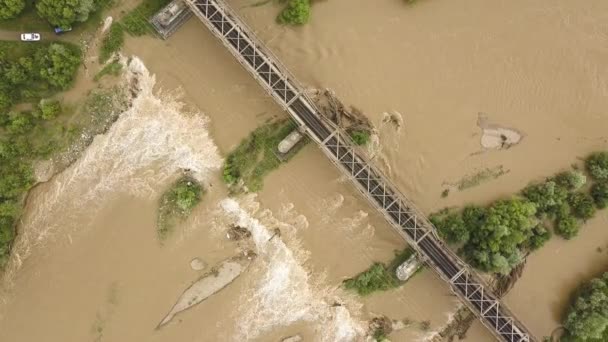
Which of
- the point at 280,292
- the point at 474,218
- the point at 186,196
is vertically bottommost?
the point at 474,218

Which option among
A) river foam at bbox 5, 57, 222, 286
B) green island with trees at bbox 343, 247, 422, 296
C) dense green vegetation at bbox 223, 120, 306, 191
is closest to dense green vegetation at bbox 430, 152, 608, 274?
green island with trees at bbox 343, 247, 422, 296

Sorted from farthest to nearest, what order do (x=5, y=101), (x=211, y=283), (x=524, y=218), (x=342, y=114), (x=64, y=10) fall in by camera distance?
(x=211, y=283), (x=342, y=114), (x=524, y=218), (x=5, y=101), (x=64, y=10)

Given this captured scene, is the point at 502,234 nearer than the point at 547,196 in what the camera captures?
Yes

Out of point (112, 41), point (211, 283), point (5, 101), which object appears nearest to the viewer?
point (5, 101)

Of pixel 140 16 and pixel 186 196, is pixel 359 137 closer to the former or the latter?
pixel 186 196

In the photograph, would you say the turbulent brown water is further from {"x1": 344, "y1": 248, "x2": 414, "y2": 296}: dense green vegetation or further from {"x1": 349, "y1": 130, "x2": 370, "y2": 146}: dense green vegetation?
{"x1": 349, "y1": 130, "x2": 370, "y2": 146}: dense green vegetation

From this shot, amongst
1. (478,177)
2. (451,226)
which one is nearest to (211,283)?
(451,226)

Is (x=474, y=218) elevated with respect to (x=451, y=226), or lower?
lower

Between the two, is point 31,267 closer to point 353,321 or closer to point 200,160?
point 200,160
